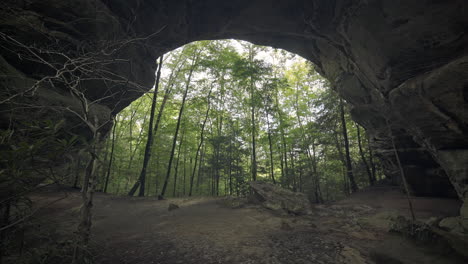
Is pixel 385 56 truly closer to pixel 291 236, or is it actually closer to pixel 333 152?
pixel 291 236

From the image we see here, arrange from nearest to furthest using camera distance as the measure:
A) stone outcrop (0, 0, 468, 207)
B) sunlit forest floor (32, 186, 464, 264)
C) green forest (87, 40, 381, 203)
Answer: sunlit forest floor (32, 186, 464, 264)
stone outcrop (0, 0, 468, 207)
green forest (87, 40, 381, 203)

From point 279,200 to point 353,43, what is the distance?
8927 mm

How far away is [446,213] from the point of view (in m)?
7.35

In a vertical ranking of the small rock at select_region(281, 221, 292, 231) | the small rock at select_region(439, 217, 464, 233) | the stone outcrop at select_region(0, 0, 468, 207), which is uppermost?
the stone outcrop at select_region(0, 0, 468, 207)

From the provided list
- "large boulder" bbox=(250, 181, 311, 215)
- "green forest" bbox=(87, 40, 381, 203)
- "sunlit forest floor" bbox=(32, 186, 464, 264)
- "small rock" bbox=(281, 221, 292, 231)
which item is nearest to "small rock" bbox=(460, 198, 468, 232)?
"sunlit forest floor" bbox=(32, 186, 464, 264)

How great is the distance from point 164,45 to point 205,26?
292cm

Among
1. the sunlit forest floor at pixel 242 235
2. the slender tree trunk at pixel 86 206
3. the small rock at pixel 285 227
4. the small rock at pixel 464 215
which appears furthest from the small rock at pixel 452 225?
the slender tree trunk at pixel 86 206

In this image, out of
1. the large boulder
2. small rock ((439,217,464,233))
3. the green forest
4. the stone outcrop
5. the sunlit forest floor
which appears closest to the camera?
the sunlit forest floor

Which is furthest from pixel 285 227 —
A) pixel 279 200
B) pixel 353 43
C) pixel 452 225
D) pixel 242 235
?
pixel 353 43

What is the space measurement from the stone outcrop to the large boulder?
5.61 meters

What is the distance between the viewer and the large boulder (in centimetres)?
874

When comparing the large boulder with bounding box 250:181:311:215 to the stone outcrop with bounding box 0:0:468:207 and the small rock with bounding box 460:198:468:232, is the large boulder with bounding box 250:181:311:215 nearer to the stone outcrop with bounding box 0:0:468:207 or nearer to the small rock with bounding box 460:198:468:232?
the small rock with bounding box 460:198:468:232

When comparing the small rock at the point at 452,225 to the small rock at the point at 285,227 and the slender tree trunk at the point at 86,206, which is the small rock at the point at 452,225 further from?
the slender tree trunk at the point at 86,206

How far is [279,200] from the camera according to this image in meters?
9.23
